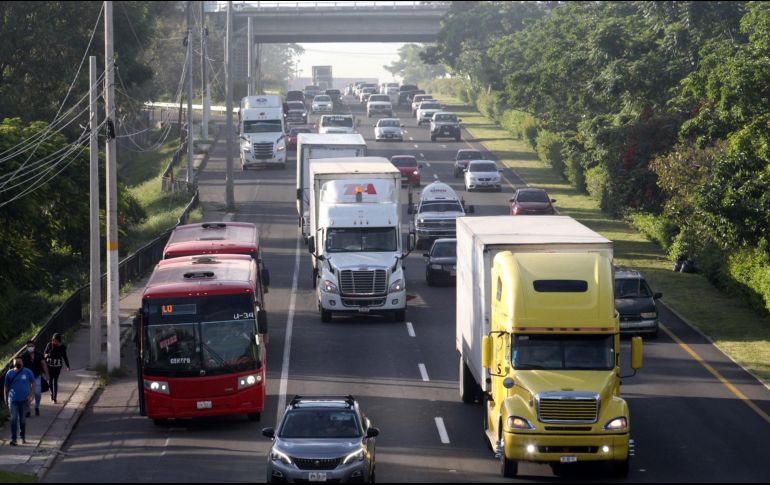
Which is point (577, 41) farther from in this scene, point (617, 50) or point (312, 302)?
point (312, 302)

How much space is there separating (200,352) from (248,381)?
3.75 ft

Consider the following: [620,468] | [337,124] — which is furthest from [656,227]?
[337,124]

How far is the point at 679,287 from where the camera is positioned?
4244cm

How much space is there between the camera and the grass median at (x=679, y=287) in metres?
33.0

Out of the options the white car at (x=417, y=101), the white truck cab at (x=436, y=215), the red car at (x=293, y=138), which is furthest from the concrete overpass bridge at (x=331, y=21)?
the white truck cab at (x=436, y=215)

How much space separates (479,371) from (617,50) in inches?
1704

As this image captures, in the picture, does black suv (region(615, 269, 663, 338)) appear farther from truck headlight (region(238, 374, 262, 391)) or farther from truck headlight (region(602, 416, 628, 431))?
truck headlight (region(602, 416, 628, 431))

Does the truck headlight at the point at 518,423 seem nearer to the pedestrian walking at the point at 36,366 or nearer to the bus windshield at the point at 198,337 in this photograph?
the bus windshield at the point at 198,337

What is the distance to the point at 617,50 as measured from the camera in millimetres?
63031

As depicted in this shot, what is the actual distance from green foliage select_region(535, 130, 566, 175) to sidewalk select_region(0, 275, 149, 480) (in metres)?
42.8

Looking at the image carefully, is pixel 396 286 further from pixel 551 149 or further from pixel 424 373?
pixel 551 149

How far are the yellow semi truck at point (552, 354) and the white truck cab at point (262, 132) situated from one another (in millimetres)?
52544

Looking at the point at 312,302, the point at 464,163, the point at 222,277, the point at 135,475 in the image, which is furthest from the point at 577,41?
the point at 135,475

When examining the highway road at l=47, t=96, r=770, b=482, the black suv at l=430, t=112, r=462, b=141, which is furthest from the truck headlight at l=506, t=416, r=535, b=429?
the black suv at l=430, t=112, r=462, b=141
